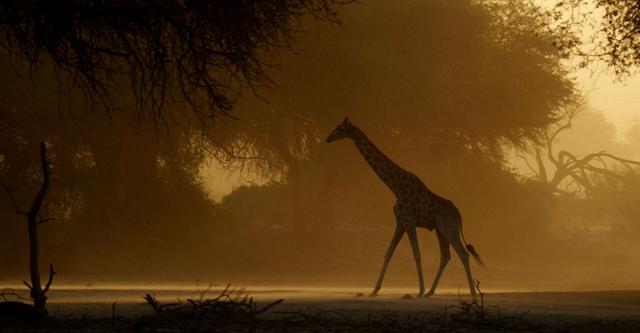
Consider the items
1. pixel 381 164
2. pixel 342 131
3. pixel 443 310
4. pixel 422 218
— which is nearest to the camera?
pixel 443 310

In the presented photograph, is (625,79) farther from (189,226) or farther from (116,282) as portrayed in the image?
(189,226)

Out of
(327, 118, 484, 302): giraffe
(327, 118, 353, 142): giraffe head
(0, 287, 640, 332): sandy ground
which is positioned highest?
(327, 118, 353, 142): giraffe head

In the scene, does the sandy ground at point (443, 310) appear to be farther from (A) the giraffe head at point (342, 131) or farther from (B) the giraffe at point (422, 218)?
(A) the giraffe head at point (342, 131)

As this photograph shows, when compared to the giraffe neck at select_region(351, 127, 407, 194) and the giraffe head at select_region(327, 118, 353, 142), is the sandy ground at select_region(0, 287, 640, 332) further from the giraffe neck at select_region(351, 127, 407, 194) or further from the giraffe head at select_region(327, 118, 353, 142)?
the giraffe head at select_region(327, 118, 353, 142)

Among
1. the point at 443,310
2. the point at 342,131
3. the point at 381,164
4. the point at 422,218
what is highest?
the point at 342,131

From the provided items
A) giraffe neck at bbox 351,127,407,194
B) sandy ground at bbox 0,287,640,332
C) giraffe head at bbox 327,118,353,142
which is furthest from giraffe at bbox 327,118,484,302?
giraffe head at bbox 327,118,353,142

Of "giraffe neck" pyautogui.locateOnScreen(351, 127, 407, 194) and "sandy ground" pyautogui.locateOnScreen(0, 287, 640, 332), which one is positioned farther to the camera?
"giraffe neck" pyautogui.locateOnScreen(351, 127, 407, 194)

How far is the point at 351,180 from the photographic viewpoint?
124 ft

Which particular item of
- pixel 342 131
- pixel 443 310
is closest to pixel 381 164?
pixel 342 131

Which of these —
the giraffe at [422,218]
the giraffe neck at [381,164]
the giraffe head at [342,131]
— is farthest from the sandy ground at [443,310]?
the giraffe head at [342,131]

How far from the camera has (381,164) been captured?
1919 centimetres

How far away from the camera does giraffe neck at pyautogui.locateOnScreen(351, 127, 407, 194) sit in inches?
744

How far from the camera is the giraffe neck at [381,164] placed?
18906 millimetres

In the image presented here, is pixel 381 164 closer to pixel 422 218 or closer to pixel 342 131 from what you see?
pixel 342 131
